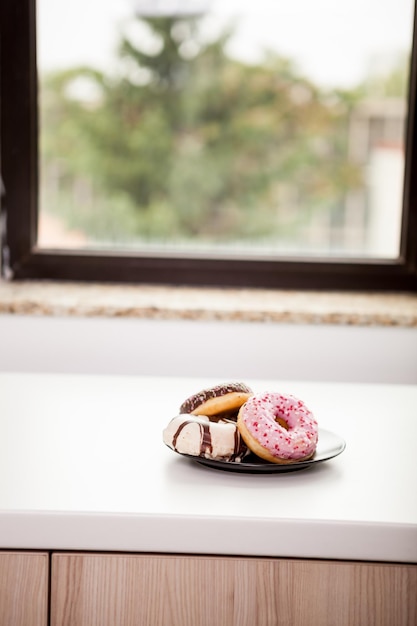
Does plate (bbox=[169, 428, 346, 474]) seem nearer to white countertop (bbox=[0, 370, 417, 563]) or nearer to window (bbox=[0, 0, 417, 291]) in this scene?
white countertop (bbox=[0, 370, 417, 563])

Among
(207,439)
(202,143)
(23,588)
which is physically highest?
(202,143)

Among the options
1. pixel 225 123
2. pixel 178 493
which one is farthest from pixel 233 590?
pixel 225 123

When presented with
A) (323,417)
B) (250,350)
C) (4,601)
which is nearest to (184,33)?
(250,350)

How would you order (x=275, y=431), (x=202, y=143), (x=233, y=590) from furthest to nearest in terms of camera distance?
(x=202, y=143) < (x=275, y=431) < (x=233, y=590)

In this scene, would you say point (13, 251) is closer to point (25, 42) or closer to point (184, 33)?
point (25, 42)

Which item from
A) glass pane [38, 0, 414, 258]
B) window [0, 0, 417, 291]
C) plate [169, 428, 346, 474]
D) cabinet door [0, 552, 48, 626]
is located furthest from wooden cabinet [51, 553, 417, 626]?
glass pane [38, 0, 414, 258]

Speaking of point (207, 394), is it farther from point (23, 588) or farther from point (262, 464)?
point (23, 588)
